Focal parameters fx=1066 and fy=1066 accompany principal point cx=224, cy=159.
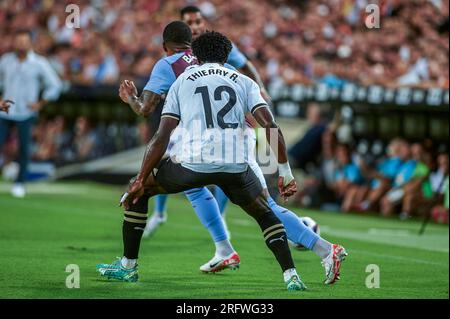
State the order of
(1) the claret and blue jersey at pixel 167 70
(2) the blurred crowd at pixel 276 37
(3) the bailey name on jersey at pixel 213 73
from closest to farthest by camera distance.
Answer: (3) the bailey name on jersey at pixel 213 73
(1) the claret and blue jersey at pixel 167 70
(2) the blurred crowd at pixel 276 37

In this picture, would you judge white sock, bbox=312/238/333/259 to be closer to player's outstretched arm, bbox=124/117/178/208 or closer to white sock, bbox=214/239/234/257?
white sock, bbox=214/239/234/257

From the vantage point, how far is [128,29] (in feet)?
89.4

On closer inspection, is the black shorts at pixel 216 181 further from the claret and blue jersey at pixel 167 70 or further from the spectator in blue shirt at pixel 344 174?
the spectator in blue shirt at pixel 344 174

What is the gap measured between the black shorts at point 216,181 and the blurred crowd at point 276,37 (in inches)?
350

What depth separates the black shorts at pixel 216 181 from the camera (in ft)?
26.1

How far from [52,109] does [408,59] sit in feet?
32.3

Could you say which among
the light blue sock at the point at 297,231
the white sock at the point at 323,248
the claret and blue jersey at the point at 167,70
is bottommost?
the white sock at the point at 323,248

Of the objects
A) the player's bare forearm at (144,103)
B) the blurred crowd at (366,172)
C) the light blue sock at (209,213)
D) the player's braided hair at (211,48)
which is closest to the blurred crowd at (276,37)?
the blurred crowd at (366,172)

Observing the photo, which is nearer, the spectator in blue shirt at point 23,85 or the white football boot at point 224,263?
the white football boot at point 224,263

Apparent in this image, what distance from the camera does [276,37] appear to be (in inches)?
934

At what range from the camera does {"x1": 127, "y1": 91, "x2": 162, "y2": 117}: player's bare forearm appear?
333 inches

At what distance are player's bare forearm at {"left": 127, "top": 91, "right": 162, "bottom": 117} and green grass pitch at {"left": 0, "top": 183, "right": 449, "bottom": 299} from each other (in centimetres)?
137

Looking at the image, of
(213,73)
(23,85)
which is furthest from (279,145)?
(23,85)

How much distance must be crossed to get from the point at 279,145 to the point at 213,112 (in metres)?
0.54
